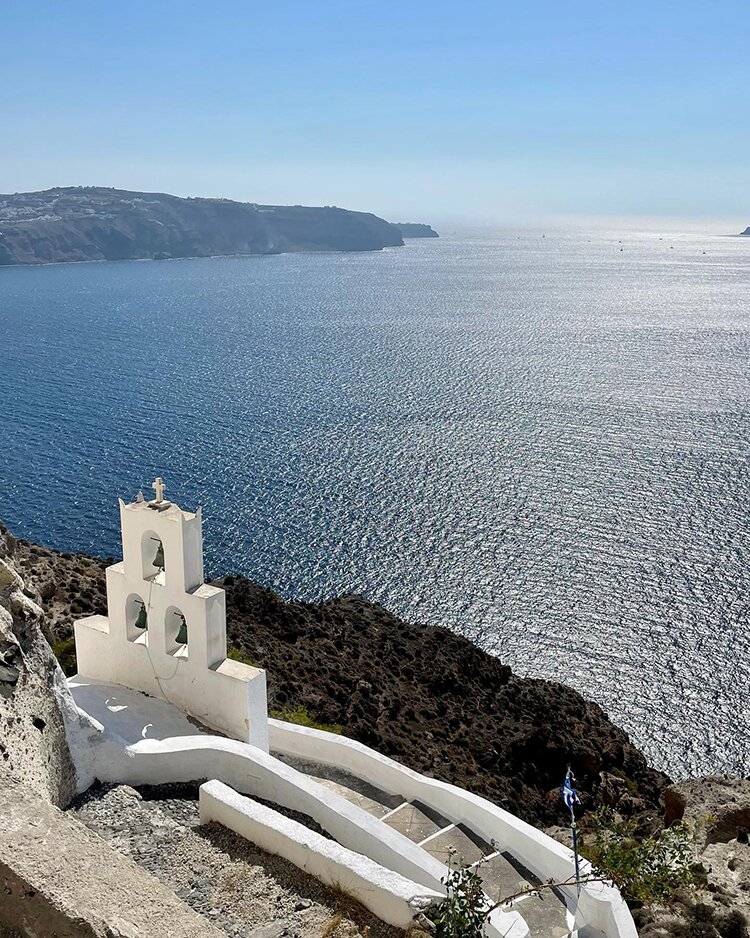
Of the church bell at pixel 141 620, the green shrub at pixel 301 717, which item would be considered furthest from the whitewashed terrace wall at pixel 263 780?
the green shrub at pixel 301 717

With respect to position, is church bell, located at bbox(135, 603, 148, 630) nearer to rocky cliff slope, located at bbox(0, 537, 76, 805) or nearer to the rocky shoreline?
the rocky shoreline

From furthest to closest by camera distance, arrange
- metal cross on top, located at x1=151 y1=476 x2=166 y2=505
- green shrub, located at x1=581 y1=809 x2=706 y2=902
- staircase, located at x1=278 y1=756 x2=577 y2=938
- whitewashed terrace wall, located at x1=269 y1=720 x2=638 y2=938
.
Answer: metal cross on top, located at x1=151 y1=476 x2=166 y2=505 < staircase, located at x1=278 y1=756 x2=577 y2=938 < whitewashed terrace wall, located at x1=269 y1=720 x2=638 y2=938 < green shrub, located at x1=581 y1=809 x2=706 y2=902

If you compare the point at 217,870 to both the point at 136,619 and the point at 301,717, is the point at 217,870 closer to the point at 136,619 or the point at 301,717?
the point at 136,619

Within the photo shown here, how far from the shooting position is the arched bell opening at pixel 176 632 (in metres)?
14.8

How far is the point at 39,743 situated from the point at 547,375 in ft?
247

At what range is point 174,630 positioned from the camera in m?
15.0

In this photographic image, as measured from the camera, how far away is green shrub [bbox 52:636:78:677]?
1891 cm

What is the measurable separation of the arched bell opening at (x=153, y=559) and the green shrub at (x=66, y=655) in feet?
14.8

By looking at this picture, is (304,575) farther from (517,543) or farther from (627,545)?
(627,545)

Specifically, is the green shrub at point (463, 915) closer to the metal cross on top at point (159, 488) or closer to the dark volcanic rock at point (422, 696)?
the metal cross on top at point (159, 488)

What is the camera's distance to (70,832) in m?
6.91

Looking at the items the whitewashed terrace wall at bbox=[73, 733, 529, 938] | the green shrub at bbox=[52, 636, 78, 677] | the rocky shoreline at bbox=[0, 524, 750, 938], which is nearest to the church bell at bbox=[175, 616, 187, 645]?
the rocky shoreline at bbox=[0, 524, 750, 938]

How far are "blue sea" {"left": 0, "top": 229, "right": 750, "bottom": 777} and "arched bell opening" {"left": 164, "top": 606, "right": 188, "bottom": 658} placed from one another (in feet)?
70.9

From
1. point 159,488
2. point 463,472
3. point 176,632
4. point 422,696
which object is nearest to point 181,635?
point 176,632
